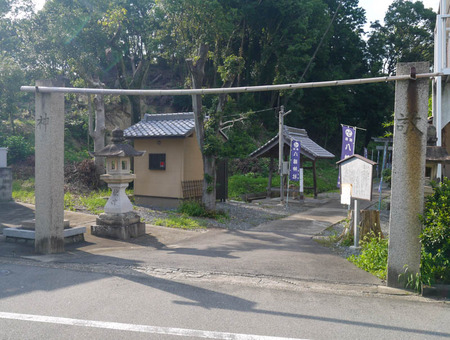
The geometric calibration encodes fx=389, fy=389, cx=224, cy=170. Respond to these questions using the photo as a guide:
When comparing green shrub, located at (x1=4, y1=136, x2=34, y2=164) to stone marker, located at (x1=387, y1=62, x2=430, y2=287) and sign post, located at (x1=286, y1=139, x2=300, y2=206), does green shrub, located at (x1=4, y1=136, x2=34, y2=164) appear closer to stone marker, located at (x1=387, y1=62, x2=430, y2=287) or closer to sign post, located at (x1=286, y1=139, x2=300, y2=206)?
sign post, located at (x1=286, y1=139, x2=300, y2=206)

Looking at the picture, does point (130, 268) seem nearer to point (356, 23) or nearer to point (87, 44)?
point (87, 44)

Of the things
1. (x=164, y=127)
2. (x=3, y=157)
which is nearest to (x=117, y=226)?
(x=164, y=127)

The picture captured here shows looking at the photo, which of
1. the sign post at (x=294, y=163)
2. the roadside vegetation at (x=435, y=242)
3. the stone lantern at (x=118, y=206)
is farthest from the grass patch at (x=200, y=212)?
the roadside vegetation at (x=435, y=242)

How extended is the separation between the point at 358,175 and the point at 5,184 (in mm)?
12598

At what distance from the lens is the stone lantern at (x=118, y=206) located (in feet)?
32.6

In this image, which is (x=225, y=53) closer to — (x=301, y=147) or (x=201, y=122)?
(x=201, y=122)

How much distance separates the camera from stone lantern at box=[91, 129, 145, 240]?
391 inches

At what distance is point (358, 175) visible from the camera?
9031mm

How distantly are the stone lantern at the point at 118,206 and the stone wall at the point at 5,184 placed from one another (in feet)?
20.3

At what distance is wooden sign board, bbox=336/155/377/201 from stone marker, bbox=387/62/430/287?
92.0 inches

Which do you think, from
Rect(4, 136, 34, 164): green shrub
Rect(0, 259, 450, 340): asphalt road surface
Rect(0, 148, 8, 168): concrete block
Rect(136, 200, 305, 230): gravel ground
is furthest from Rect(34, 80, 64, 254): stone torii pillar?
Rect(4, 136, 34, 164): green shrub

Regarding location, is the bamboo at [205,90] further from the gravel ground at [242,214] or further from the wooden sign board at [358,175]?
the gravel ground at [242,214]

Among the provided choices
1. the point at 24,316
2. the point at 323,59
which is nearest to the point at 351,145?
the point at 24,316

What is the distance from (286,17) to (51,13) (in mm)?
18466
